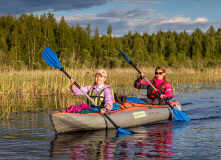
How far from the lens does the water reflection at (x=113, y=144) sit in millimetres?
4875

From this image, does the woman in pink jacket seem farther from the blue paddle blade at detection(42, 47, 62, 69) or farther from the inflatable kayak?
the blue paddle blade at detection(42, 47, 62, 69)

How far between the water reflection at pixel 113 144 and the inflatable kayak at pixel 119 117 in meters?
0.15

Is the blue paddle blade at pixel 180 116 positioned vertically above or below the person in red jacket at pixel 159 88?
below

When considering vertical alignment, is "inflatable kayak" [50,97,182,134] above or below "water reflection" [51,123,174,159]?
above

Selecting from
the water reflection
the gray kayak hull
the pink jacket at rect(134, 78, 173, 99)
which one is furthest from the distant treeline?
the water reflection

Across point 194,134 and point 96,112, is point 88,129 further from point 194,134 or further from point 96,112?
point 194,134

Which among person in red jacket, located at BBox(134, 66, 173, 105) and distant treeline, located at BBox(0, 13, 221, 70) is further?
distant treeline, located at BBox(0, 13, 221, 70)

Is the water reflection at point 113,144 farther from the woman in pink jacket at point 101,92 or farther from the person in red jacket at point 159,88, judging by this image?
the person in red jacket at point 159,88

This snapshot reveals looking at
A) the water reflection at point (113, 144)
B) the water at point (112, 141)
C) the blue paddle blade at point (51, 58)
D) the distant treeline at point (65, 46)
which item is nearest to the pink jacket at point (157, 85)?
the water at point (112, 141)

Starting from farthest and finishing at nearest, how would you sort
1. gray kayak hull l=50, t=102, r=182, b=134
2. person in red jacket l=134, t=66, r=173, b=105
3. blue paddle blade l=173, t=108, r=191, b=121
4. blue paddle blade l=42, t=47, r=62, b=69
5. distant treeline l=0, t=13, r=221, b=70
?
1. distant treeline l=0, t=13, r=221, b=70
2. person in red jacket l=134, t=66, r=173, b=105
3. blue paddle blade l=173, t=108, r=191, b=121
4. blue paddle blade l=42, t=47, r=62, b=69
5. gray kayak hull l=50, t=102, r=182, b=134

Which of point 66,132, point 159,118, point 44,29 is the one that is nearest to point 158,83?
point 159,118

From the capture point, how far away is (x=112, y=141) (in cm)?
589

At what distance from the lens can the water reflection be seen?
4.88 metres

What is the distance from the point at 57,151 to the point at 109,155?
2.72 ft
